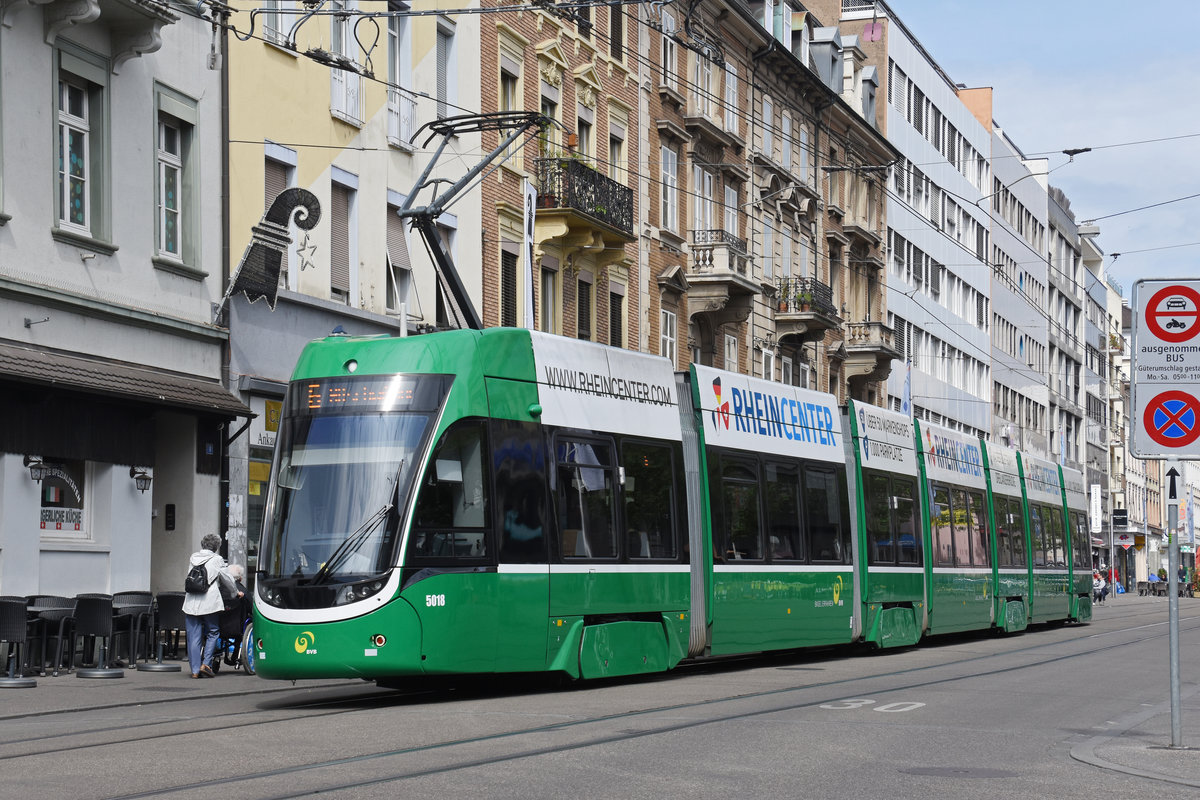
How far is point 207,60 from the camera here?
24281 millimetres

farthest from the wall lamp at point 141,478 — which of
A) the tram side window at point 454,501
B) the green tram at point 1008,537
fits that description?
the green tram at point 1008,537

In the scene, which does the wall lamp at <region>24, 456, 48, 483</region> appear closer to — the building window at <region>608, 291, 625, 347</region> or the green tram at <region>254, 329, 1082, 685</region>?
the green tram at <region>254, 329, 1082, 685</region>

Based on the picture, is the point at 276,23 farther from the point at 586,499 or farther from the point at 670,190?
the point at 670,190

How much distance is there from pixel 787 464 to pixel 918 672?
3.00 meters

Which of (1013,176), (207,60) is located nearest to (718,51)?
(207,60)

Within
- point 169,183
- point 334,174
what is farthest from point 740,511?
point 334,174

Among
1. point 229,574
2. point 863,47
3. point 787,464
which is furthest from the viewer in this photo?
point 863,47

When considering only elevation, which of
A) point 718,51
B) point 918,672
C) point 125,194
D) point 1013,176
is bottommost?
point 918,672

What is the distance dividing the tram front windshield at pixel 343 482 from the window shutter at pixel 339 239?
1243 cm

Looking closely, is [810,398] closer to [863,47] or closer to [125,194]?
[125,194]

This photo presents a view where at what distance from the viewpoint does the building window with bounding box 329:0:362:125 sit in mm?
27688

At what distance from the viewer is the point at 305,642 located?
1473cm

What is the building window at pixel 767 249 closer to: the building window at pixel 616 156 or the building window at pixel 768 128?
the building window at pixel 768 128

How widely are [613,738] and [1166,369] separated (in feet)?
14.6
